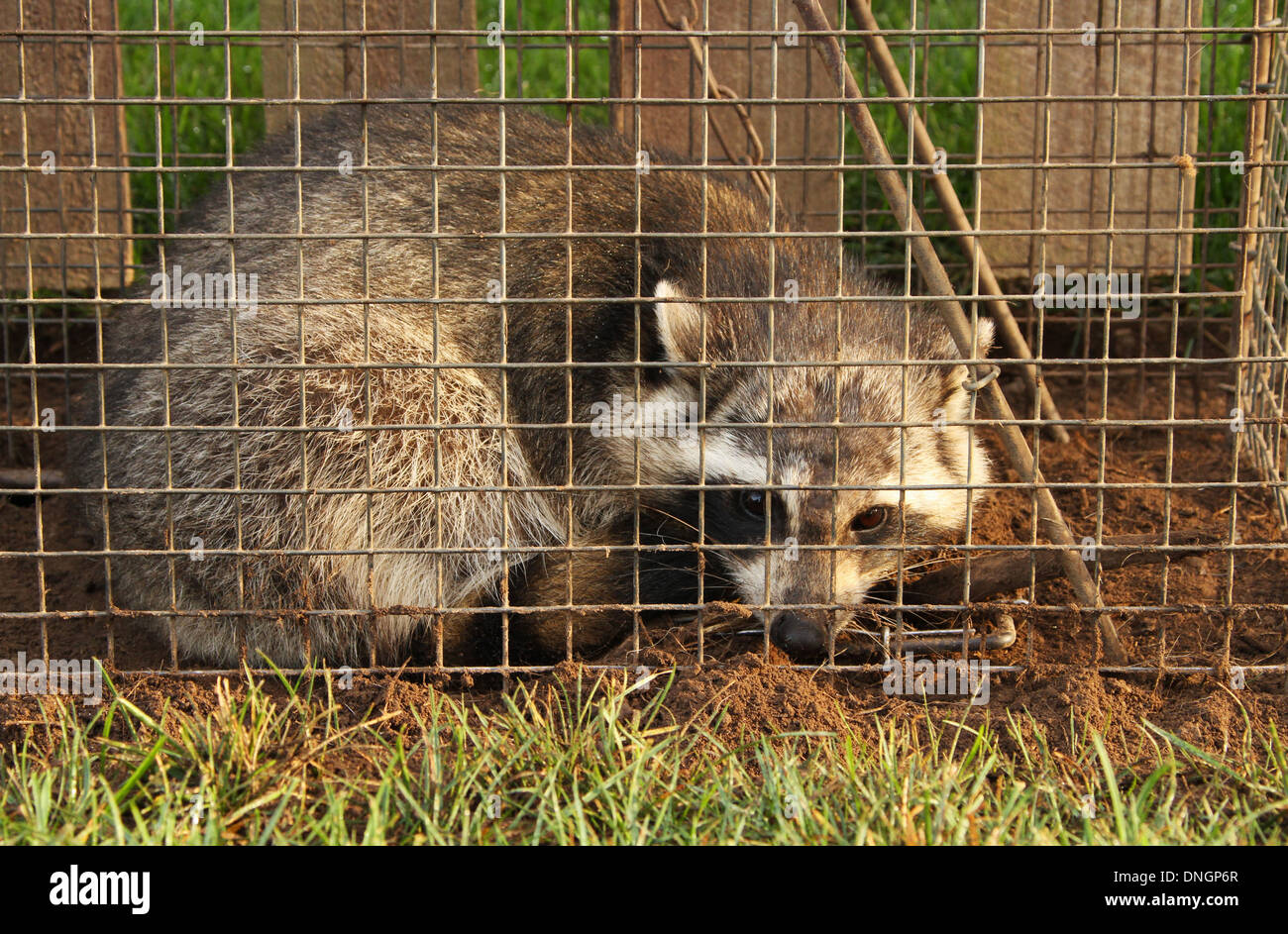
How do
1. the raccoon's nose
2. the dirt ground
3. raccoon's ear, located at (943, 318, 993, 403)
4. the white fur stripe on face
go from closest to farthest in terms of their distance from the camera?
the dirt ground
the raccoon's nose
raccoon's ear, located at (943, 318, 993, 403)
the white fur stripe on face

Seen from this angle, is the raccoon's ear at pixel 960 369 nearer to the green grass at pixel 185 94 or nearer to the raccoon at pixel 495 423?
the raccoon at pixel 495 423

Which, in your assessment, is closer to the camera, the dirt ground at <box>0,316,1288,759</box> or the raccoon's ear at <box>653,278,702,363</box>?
the dirt ground at <box>0,316,1288,759</box>

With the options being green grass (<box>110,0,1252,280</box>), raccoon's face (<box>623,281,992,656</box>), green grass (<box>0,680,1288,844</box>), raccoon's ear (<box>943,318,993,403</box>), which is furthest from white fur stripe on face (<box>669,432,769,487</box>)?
green grass (<box>110,0,1252,280</box>)

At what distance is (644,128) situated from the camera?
18.9 ft

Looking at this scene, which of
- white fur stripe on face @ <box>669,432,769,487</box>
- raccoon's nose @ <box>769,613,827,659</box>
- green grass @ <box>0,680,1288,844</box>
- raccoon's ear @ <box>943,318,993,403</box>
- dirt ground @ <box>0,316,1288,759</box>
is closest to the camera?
green grass @ <box>0,680,1288,844</box>

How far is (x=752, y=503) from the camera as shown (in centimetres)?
391

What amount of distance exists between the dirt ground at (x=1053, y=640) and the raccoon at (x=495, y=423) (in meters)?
0.19

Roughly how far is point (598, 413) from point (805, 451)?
0.77m

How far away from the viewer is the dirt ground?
3.21 metres

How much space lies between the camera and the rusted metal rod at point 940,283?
3.22m

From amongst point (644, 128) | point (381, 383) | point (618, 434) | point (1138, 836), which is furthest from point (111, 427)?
point (644, 128)

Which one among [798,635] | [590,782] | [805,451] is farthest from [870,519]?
[590,782]

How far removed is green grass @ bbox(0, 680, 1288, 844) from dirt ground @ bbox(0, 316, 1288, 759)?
0.36 ft

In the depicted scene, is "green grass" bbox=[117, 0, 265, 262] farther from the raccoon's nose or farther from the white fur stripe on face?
the raccoon's nose
